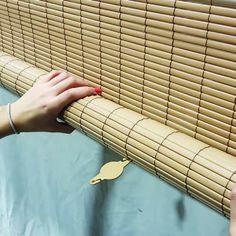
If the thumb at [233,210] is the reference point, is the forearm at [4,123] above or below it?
below

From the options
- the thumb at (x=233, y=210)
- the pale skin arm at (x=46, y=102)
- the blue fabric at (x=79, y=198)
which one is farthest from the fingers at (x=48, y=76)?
the thumb at (x=233, y=210)

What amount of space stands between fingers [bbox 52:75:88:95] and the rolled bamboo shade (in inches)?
1.4

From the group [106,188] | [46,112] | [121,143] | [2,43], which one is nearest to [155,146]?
[121,143]

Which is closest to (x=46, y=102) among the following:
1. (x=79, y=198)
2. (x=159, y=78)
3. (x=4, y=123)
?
(x=4, y=123)

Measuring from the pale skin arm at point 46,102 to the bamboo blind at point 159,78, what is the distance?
22 mm

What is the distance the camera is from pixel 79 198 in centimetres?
106

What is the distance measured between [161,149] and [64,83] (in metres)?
0.26

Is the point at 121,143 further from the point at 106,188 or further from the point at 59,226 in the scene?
the point at 59,226

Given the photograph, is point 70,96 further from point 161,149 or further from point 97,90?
point 161,149

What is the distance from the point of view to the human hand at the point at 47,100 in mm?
799

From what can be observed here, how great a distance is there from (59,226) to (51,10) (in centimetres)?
55

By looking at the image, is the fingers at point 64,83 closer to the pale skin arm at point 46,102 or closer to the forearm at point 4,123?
the pale skin arm at point 46,102

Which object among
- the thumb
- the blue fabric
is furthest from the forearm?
the thumb

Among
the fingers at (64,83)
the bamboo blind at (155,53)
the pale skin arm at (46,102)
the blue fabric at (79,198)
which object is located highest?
the bamboo blind at (155,53)
